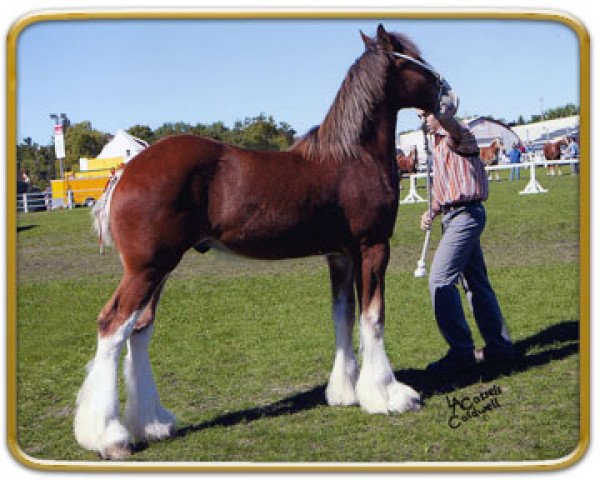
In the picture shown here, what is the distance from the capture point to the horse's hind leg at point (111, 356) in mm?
3732

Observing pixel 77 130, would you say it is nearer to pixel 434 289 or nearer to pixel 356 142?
pixel 356 142

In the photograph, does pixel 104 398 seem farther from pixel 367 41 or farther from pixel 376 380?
pixel 367 41

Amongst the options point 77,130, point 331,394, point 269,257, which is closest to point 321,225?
point 269,257

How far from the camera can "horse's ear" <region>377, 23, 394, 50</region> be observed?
12.3ft

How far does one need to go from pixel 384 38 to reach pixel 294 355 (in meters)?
1.98

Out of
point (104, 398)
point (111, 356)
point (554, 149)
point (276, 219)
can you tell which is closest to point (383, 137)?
point (276, 219)

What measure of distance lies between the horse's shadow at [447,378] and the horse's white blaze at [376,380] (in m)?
0.17

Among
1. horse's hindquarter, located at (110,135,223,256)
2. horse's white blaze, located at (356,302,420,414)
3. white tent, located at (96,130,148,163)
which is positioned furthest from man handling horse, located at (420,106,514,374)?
white tent, located at (96,130,148,163)

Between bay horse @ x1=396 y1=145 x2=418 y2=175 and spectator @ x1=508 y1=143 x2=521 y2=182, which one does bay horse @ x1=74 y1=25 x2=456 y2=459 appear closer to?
bay horse @ x1=396 y1=145 x2=418 y2=175

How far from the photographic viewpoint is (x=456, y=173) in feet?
15.0

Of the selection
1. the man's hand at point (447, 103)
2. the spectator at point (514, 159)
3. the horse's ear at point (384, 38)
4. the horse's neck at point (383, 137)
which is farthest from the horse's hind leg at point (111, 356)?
the spectator at point (514, 159)

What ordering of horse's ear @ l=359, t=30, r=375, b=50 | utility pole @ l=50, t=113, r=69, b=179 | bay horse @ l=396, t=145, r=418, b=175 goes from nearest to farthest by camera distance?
1. utility pole @ l=50, t=113, r=69, b=179
2. horse's ear @ l=359, t=30, r=375, b=50
3. bay horse @ l=396, t=145, r=418, b=175

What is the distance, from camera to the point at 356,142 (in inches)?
161

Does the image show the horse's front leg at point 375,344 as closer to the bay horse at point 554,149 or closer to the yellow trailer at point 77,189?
the bay horse at point 554,149
